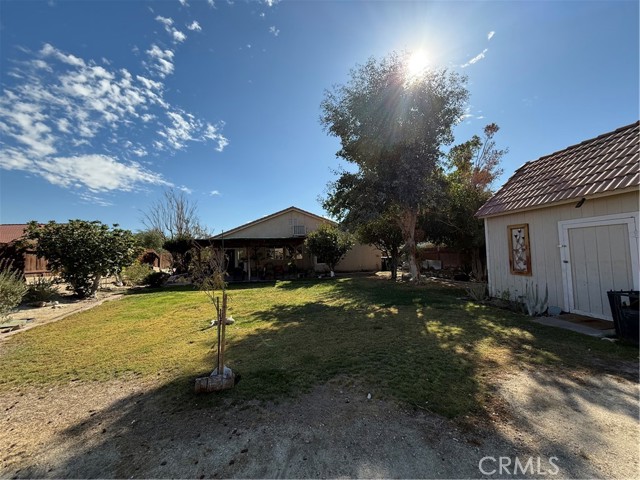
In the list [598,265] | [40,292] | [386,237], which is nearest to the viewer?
[598,265]

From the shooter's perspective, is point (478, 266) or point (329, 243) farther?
point (329, 243)

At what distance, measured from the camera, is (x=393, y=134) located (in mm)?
11289

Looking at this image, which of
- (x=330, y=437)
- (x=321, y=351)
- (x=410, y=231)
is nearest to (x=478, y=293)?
(x=410, y=231)

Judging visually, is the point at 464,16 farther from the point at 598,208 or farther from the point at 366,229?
the point at 366,229

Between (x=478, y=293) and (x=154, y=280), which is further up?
(x=154, y=280)

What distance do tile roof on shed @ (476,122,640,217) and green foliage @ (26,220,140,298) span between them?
14665 millimetres

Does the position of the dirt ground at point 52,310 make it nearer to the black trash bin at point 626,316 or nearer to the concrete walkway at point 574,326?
the concrete walkway at point 574,326

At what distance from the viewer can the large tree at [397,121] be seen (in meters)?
11.2

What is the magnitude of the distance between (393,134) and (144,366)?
10665mm

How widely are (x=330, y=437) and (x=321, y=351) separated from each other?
2.38m

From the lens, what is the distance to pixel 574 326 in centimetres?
597

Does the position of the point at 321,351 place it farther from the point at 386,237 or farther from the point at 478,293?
the point at 386,237

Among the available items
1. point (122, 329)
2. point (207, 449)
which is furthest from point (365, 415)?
point (122, 329)

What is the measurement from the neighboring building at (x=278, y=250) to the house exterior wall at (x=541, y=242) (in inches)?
497
